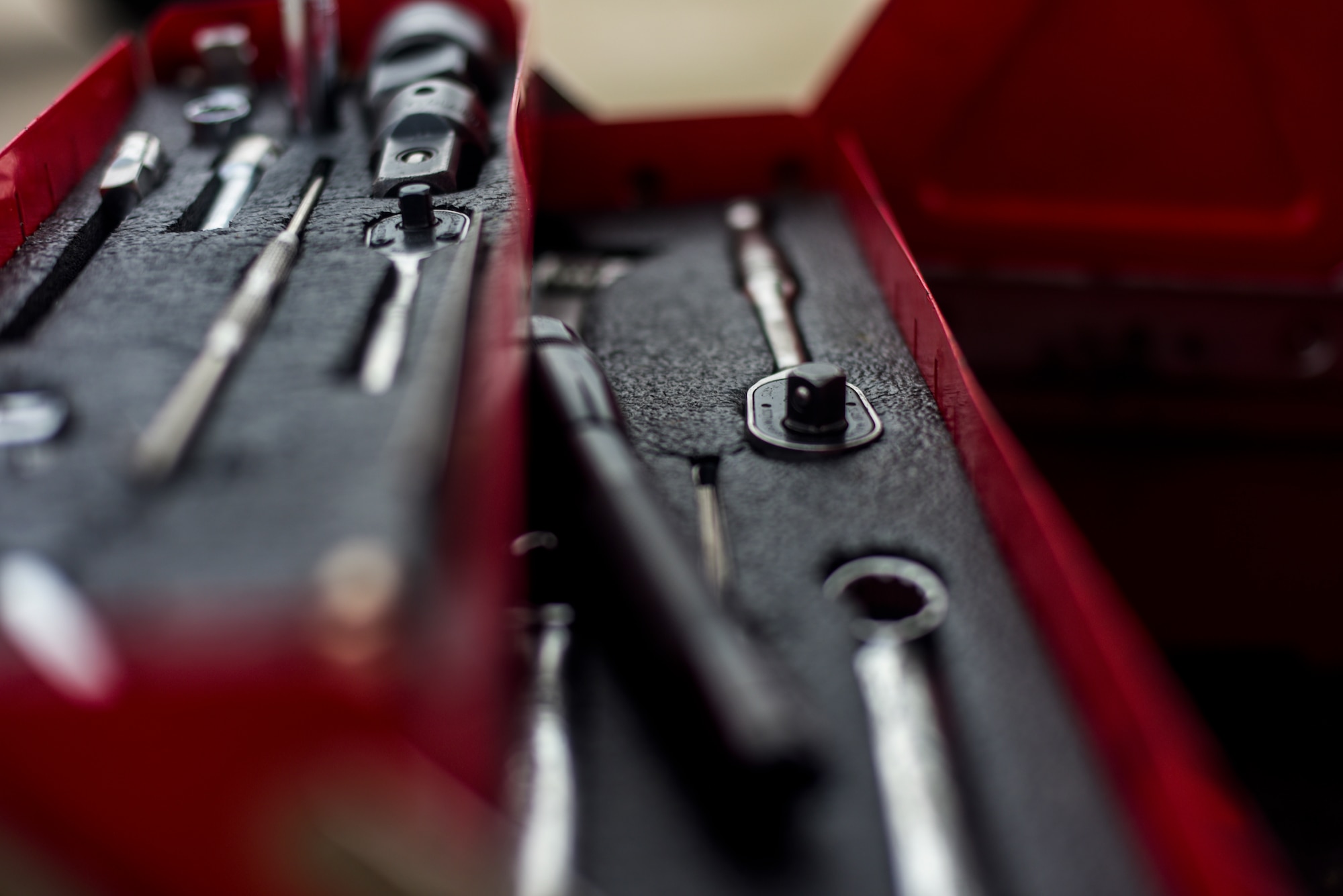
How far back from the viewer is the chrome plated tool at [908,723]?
360 millimetres

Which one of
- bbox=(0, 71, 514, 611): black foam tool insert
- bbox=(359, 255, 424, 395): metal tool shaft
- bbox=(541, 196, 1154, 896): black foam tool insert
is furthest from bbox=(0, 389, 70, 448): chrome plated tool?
bbox=(541, 196, 1154, 896): black foam tool insert

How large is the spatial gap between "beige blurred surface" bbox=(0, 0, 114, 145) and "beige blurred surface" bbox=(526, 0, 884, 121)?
1.01 metres

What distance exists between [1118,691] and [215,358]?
0.35m

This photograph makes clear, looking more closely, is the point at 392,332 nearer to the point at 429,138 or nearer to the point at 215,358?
the point at 215,358

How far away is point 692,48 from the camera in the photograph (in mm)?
2562

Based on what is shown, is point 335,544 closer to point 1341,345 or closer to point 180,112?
point 180,112

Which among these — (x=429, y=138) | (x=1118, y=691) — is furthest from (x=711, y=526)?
(x=429, y=138)

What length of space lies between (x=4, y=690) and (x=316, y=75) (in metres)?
0.58

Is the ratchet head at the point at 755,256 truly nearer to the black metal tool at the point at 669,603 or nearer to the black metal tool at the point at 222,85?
the black metal tool at the point at 669,603

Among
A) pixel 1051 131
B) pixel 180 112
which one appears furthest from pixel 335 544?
pixel 1051 131

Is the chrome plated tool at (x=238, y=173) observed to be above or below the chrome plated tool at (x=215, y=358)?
above

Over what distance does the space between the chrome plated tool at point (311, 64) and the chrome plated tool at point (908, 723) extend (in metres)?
0.51

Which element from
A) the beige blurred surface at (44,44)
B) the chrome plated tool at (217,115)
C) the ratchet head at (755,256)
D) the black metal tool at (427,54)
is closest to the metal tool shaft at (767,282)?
the ratchet head at (755,256)

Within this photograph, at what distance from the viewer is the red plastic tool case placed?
301 mm
